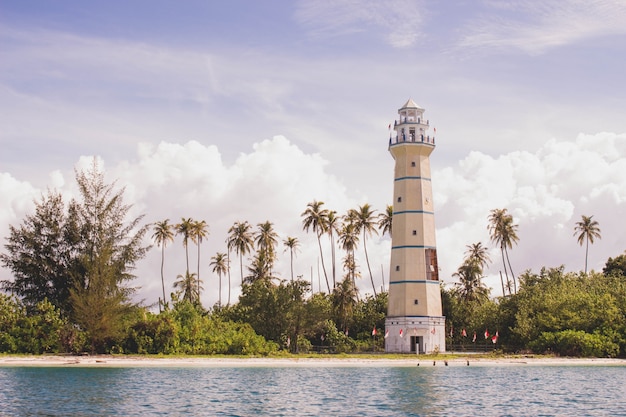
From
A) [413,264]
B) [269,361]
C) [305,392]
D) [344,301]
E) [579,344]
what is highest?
[413,264]

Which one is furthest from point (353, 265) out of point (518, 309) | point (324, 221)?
point (518, 309)

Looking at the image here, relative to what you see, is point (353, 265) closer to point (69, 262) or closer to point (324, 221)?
point (324, 221)

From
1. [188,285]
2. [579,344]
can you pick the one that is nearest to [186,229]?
[188,285]

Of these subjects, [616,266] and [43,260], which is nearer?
[43,260]

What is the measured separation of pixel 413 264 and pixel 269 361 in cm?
1708

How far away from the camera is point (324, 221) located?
9412 centimetres

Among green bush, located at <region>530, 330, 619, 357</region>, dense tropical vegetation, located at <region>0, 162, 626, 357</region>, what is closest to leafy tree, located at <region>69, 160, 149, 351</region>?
dense tropical vegetation, located at <region>0, 162, 626, 357</region>

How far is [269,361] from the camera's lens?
2366 inches

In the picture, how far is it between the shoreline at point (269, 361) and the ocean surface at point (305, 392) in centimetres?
123

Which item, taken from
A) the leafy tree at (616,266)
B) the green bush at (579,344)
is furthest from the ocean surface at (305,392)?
the leafy tree at (616,266)

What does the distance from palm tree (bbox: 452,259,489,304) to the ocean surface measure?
103ft

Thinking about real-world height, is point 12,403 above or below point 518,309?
Result: below

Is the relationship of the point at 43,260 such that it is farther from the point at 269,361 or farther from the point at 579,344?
the point at 579,344

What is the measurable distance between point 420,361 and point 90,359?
2549 centimetres
